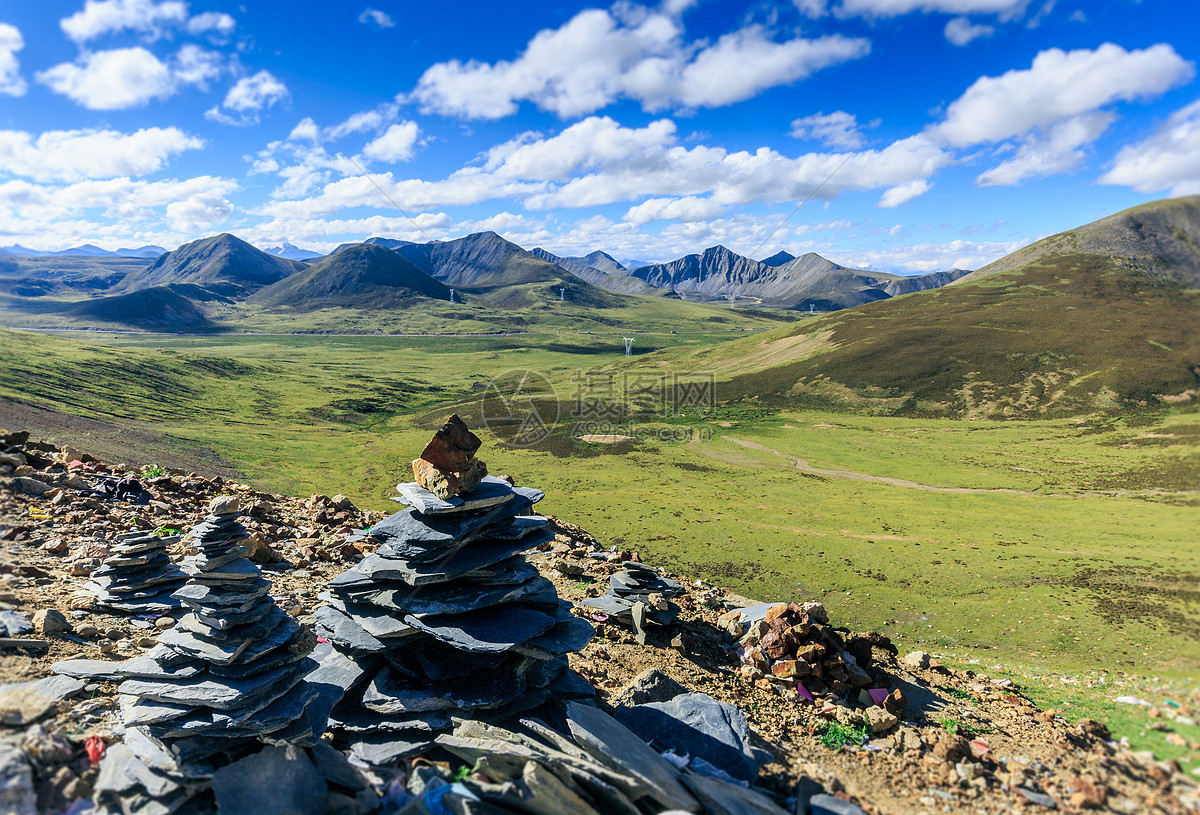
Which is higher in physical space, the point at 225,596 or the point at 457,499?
the point at 457,499

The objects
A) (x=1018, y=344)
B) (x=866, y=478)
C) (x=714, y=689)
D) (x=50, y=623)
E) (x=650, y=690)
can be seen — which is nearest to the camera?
(x=50, y=623)

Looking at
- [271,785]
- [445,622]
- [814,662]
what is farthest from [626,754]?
[814,662]

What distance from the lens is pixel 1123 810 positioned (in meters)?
6.87

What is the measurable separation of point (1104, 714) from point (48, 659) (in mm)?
18169

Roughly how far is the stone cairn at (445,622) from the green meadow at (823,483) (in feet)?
35.9

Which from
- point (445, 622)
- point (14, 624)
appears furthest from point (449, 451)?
point (14, 624)

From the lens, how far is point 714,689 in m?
11.7

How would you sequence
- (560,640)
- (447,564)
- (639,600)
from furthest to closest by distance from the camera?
(639,600) → (560,640) → (447,564)

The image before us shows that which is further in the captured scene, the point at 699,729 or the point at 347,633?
the point at 347,633

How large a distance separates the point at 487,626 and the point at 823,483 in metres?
45.9

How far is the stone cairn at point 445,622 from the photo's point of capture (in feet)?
28.2

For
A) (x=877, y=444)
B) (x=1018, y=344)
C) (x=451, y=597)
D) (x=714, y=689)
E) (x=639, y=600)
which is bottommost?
(x=877, y=444)

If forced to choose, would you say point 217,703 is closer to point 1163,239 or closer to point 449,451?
point 449,451

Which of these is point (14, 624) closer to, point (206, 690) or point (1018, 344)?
point (206, 690)
